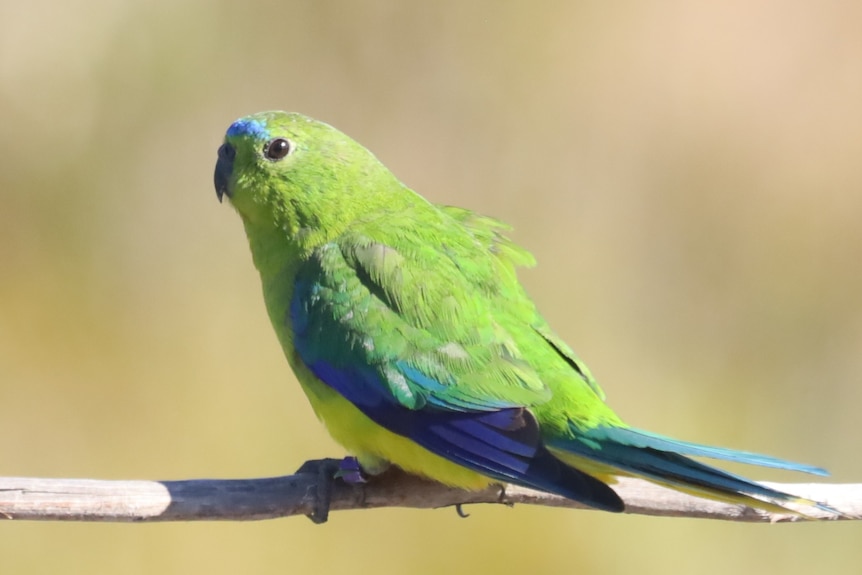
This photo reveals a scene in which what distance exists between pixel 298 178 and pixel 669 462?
110cm

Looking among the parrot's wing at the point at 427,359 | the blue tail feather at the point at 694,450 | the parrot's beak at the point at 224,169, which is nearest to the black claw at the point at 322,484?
the parrot's wing at the point at 427,359

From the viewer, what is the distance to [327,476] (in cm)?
185

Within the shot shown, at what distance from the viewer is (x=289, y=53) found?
3230 millimetres

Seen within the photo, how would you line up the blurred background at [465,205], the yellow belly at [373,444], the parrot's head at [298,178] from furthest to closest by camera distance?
the blurred background at [465,205]
the parrot's head at [298,178]
the yellow belly at [373,444]

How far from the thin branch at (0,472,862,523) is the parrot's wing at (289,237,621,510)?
0.82ft

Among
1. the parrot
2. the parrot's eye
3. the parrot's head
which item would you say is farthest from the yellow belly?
the parrot's eye

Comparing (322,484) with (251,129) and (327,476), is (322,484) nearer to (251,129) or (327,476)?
(327,476)

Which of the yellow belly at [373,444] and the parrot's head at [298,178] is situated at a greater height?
the parrot's head at [298,178]

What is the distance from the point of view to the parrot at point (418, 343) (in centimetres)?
160

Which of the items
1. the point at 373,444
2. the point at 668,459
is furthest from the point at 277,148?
the point at 668,459

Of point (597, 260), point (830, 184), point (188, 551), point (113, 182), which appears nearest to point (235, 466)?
point (188, 551)

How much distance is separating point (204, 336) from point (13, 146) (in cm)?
95

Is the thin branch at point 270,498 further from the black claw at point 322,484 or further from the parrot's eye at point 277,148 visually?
the parrot's eye at point 277,148

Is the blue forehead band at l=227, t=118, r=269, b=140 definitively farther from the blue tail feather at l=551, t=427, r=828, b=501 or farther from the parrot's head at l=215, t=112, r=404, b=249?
the blue tail feather at l=551, t=427, r=828, b=501
